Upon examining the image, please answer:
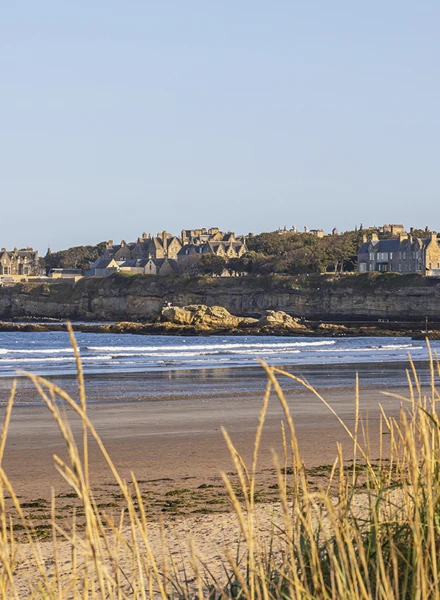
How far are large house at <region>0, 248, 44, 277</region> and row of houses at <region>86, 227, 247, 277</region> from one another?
1585 cm

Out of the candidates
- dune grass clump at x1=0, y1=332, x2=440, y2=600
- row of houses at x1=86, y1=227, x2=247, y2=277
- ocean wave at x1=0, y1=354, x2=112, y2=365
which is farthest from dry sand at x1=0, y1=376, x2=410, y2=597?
row of houses at x1=86, y1=227, x2=247, y2=277

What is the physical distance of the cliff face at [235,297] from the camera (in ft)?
270

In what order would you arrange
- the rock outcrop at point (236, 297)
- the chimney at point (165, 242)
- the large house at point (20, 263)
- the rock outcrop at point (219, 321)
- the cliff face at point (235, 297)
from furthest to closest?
the large house at point (20, 263) < the chimney at point (165, 242) < the cliff face at point (235, 297) < the rock outcrop at point (236, 297) < the rock outcrop at point (219, 321)

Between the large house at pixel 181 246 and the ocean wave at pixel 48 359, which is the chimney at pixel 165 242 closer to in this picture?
the large house at pixel 181 246

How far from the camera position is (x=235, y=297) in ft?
316

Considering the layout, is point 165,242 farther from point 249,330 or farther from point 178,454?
point 178,454

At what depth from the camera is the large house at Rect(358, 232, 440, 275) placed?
95.5 meters

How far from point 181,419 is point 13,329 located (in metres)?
54.5

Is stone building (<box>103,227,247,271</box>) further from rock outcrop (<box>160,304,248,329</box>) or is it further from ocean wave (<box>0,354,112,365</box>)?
ocean wave (<box>0,354,112,365</box>)

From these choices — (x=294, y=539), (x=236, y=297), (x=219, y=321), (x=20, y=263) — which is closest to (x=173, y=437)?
(x=294, y=539)

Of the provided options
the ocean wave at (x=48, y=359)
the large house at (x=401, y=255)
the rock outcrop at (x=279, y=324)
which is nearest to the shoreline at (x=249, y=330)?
the rock outcrop at (x=279, y=324)

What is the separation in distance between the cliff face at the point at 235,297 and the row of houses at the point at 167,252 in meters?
13.5

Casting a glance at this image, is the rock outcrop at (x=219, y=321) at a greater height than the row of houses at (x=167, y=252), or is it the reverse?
the row of houses at (x=167, y=252)

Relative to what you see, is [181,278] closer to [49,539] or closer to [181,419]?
[181,419]
